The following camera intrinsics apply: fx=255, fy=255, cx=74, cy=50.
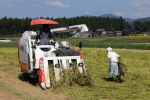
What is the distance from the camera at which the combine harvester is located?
904 centimetres

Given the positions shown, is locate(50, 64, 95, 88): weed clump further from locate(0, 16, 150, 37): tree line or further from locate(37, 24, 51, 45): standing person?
locate(0, 16, 150, 37): tree line

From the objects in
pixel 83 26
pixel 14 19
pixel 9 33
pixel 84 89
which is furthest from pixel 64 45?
pixel 14 19

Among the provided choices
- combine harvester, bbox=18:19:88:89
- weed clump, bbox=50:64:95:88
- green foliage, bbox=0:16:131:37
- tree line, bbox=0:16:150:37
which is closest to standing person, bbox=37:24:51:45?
combine harvester, bbox=18:19:88:89

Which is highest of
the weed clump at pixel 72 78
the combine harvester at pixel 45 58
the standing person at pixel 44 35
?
the standing person at pixel 44 35

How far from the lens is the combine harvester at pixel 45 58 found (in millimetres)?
9039

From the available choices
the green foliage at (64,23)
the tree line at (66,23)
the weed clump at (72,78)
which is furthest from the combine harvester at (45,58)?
the tree line at (66,23)

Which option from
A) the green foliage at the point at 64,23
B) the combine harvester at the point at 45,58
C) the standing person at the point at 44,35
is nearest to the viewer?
the combine harvester at the point at 45,58

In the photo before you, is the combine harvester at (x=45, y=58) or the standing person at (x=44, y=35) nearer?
the combine harvester at (x=45, y=58)

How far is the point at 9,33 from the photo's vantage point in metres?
120

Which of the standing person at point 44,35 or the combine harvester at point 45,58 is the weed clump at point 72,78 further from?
the standing person at point 44,35

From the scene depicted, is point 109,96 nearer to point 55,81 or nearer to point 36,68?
point 55,81

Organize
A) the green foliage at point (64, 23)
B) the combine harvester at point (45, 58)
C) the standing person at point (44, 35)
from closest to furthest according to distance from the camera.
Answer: the combine harvester at point (45, 58)
the standing person at point (44, 35)
the green foliage at point (64, 23)

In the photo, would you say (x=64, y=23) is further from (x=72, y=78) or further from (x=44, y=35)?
(x=72, y=78)

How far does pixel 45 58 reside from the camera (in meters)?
9.08
